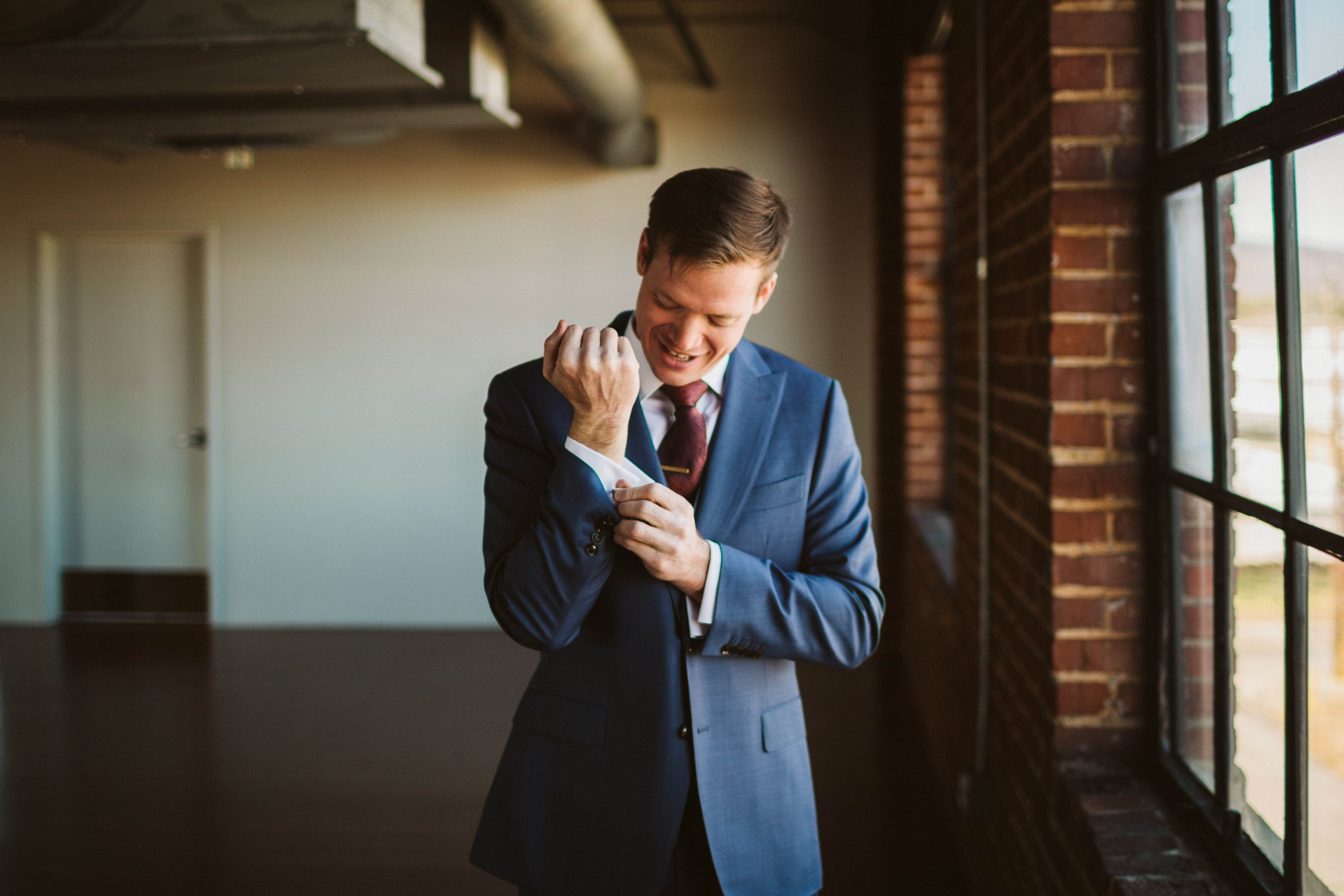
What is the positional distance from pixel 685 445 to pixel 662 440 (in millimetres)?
41

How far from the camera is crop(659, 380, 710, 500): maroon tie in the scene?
1.43 meters

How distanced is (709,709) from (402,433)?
16.0 feet

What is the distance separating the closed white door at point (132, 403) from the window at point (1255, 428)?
227 inches

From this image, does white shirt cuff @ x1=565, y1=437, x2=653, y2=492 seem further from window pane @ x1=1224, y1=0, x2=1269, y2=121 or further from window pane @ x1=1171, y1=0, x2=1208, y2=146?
window pane @ x1=1171, y1=0, x2=1208, y2=146

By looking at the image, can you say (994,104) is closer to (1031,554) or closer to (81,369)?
(1031,554)

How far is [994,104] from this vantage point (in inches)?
96.2

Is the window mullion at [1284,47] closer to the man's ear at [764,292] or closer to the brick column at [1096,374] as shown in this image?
the brick column at [1096,374]

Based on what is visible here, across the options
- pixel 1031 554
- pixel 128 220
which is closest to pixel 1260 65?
pixel 1031 554

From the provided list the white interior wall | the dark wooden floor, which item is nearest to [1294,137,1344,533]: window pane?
the dark wooden floor

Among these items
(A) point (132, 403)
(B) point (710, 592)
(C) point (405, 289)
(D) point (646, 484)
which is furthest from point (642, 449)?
(A) point (132, 403)

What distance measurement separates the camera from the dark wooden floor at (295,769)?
3.15m

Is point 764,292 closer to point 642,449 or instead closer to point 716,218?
point 716,218

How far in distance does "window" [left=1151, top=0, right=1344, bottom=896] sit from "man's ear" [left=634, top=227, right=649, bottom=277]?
831 millimetres

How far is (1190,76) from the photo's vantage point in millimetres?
1704
